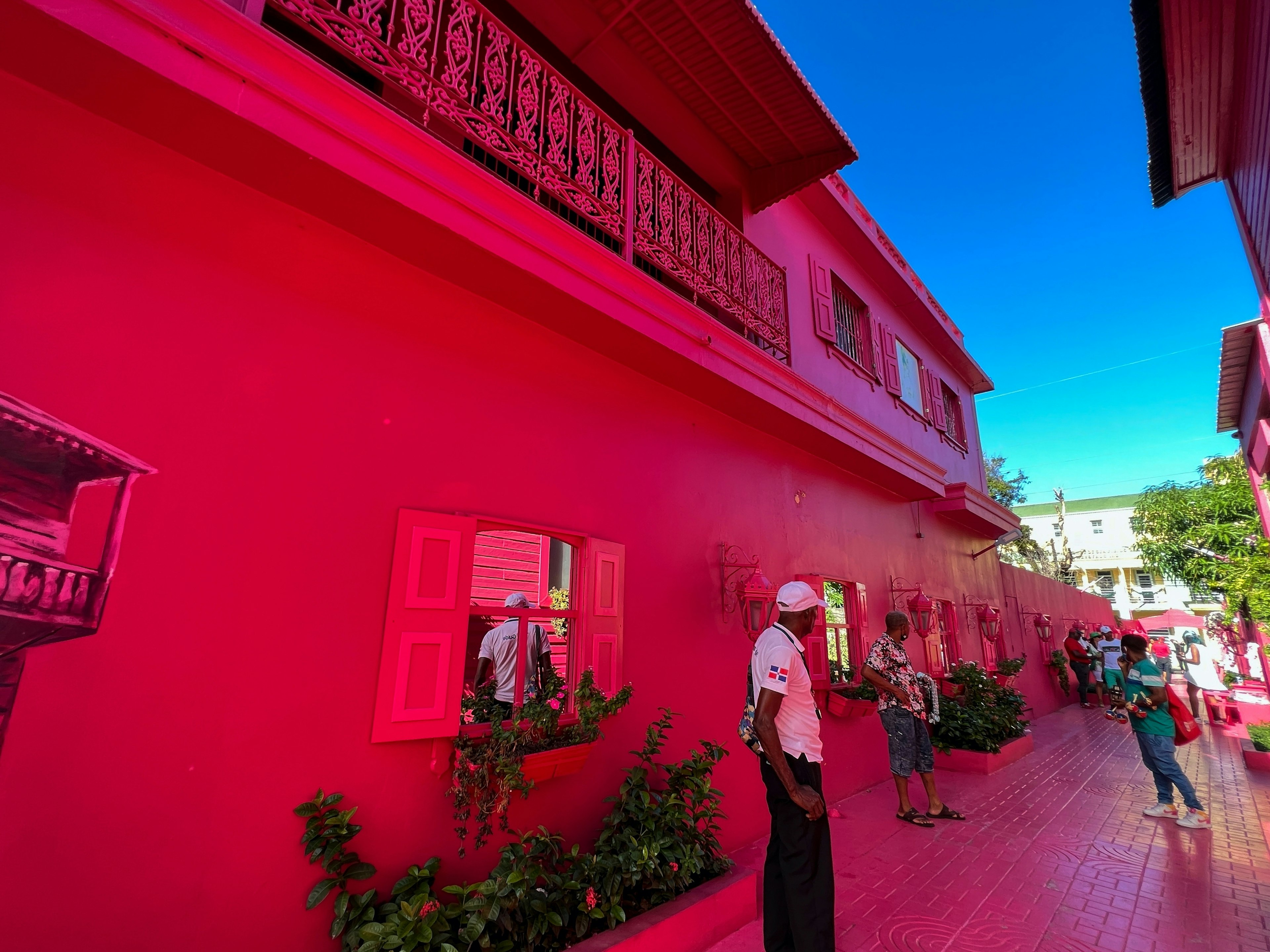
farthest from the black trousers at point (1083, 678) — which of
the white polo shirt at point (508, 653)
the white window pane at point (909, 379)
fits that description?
the white polo shirt at point (508, 653)

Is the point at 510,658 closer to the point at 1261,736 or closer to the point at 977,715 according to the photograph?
the point at 977,715

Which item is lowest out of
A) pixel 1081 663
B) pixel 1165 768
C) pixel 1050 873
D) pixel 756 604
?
pixel 1050 873

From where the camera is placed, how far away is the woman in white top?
13.7 meters

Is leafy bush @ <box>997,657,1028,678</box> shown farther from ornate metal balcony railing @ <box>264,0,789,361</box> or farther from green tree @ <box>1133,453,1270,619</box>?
ornate metal balcony railing @ <box>264,0,789,361</box>

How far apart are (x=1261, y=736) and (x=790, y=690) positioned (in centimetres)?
960

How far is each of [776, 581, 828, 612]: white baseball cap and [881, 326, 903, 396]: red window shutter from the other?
626cm

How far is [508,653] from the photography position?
4664 mm

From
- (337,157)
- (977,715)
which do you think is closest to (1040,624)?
(977,715)

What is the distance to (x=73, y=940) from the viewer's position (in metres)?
2.05

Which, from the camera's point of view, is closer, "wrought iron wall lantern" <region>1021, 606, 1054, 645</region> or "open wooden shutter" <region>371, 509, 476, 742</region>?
"open wooden shutter" <region>371, 509, 476, 742</region>

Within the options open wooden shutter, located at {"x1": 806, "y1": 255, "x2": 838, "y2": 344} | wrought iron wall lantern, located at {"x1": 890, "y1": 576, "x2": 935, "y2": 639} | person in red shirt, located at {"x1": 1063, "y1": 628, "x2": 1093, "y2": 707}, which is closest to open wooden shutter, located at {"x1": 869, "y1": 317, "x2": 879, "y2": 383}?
open wooden shutter, located at {"x1": 806, "y1": 255, "x2": 838, "y2": 344}

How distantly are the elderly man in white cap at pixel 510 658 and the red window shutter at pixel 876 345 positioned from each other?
6.25 m

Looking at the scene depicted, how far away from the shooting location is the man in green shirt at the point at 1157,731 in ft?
17.6

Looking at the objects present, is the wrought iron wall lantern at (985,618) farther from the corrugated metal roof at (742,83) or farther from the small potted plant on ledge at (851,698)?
the corrugated metal roof at (742,83)
